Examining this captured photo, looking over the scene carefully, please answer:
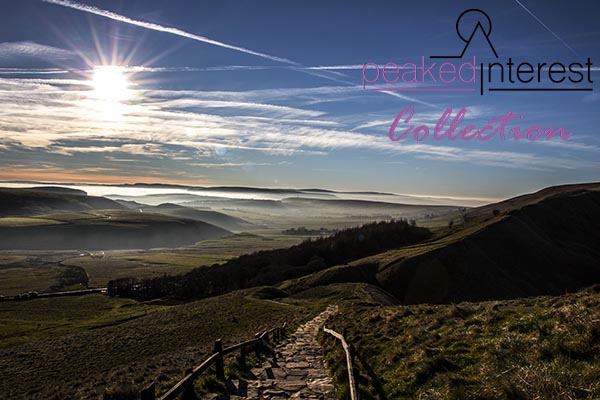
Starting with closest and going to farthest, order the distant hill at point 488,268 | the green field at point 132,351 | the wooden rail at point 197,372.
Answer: the wooden rail at point 197,372 < the green field at point 132,351 < the distant hill at point 488,268

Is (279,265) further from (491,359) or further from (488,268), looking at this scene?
(491,359)

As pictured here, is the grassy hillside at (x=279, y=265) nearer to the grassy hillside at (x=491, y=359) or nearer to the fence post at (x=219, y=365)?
the grassy hillside at (x=491, y=359)

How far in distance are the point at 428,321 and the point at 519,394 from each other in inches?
442

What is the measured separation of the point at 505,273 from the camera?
3814 inches

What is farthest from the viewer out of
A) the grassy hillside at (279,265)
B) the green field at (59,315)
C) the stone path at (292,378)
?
the grassy hillside at (279,265)

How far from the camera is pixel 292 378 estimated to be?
50.2 ft

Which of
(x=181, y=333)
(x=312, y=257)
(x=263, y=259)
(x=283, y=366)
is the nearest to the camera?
(x=283, y=366)

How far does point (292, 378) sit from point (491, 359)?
7.72 meters

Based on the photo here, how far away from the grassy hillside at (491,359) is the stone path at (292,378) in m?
0.79

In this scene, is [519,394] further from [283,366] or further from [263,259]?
[263,259]

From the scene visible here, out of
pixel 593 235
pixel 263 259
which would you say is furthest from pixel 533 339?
pixel 593 235

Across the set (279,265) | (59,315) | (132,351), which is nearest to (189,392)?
(132,351)

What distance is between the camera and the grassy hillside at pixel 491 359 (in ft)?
28.3

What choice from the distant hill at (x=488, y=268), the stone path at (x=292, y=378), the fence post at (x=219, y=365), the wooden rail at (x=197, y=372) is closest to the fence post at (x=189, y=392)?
the wooden rail at (x=197, y=372)
